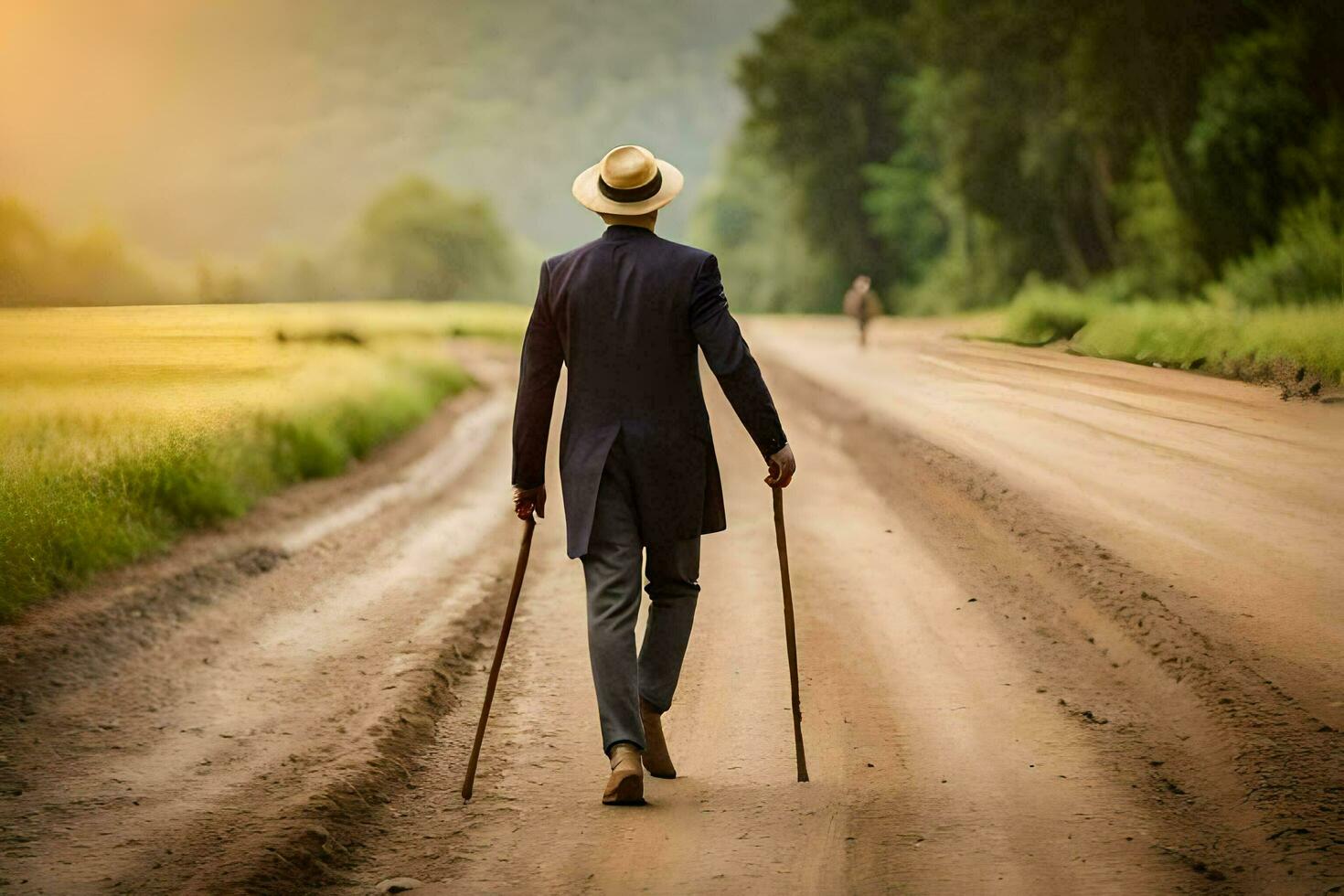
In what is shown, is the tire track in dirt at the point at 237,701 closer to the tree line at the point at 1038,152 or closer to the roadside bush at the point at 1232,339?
the roadside bush at the point at 1232,339

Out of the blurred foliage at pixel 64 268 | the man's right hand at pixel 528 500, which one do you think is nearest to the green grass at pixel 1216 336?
the man's right hand at pixel 528 500

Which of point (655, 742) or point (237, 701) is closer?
point (655, 742)

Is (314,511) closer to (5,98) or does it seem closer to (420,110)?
(5,98)

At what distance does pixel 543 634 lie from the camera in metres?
7.00

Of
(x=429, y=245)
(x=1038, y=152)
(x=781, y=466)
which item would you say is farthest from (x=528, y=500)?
(x=429, y=245)

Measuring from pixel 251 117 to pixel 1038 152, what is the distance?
20.8m

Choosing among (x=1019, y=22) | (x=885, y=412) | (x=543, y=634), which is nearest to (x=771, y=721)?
(x=543, y=634)

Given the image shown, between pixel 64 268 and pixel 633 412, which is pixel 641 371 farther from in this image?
pixel 64 268

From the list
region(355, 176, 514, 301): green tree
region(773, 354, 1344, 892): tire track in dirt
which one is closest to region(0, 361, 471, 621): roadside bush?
region(773, 354, 1344, 892): tire track in dirt

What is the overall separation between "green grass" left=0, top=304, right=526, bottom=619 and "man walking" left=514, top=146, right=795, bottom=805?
13.2ft

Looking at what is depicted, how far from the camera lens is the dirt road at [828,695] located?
13.1ft

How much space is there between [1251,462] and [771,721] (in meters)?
2.81

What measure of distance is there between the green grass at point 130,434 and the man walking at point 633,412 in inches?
159

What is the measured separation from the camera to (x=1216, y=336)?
738 cm
